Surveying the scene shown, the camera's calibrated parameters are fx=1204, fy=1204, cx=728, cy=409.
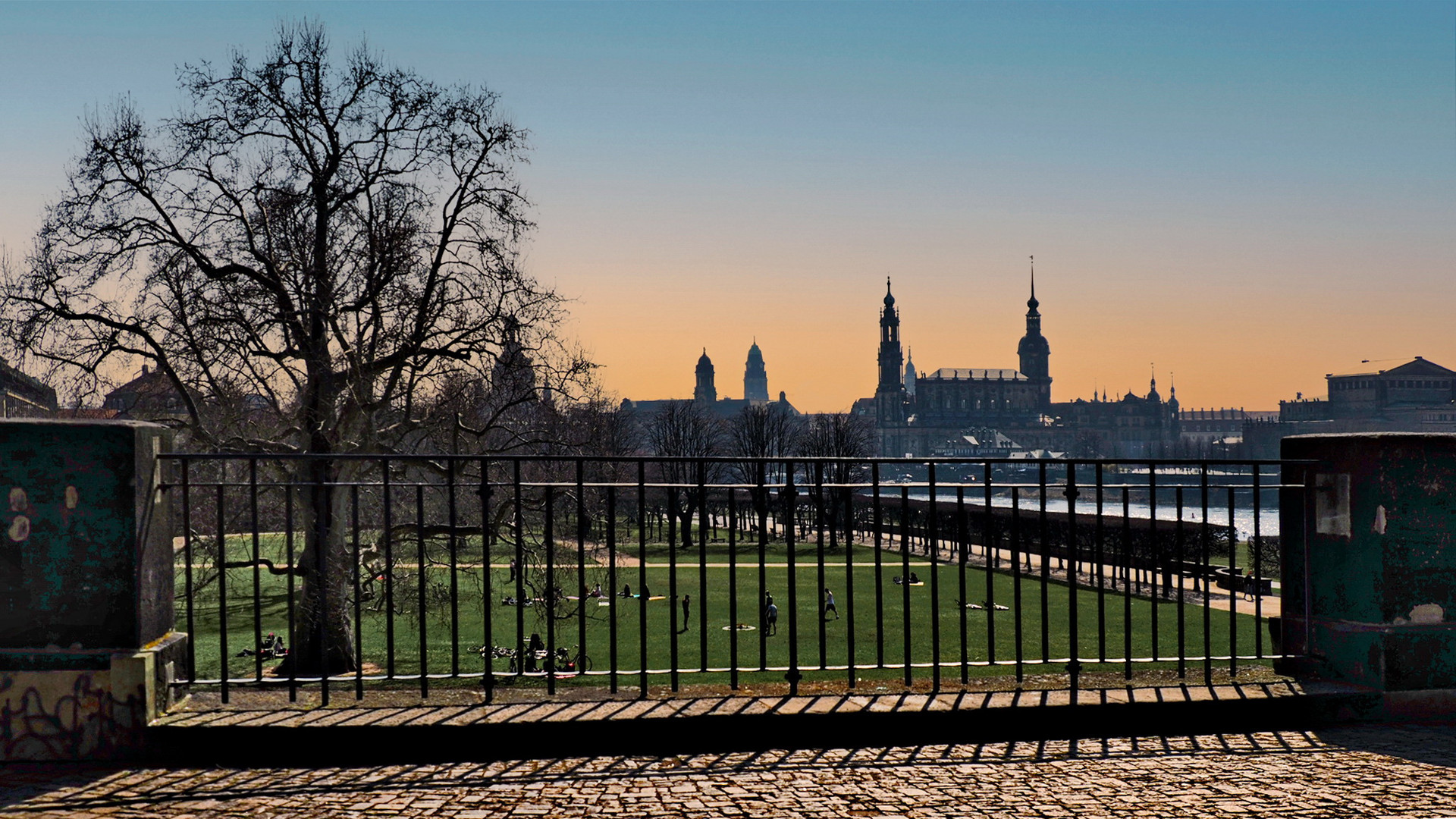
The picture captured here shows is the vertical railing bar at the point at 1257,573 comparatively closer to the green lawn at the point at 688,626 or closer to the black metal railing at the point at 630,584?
the black metal railing at the point at 630,584

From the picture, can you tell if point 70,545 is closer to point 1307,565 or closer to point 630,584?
point 1307,565

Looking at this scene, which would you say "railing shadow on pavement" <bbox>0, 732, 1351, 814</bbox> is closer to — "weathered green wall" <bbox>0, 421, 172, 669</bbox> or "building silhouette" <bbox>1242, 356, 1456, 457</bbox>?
"weathered green wall" <bbox>0, 421, 172, 669</bbox>

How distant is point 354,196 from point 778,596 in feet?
82.9

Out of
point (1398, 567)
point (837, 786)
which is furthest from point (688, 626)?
point (837, 786)

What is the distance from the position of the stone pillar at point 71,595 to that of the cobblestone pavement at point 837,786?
0.21m

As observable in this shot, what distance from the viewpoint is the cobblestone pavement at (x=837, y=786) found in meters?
4.83

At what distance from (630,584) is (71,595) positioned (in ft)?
133

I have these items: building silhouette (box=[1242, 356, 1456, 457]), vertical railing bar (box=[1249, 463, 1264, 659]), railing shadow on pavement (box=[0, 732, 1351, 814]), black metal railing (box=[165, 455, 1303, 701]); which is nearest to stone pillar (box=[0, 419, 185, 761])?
railing shadow on pavement (box=[0, 732, 1351, 814])

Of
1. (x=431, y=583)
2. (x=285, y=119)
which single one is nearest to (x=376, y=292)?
(x=285, y=119)

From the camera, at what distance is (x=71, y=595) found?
5.49m

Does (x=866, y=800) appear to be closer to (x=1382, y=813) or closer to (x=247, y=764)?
(x=1382, y=813)

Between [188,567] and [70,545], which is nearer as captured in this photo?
[70,545]

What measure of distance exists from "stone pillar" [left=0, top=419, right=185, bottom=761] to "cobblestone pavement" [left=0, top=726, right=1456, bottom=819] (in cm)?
21

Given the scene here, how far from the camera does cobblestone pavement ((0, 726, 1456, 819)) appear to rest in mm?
4832
